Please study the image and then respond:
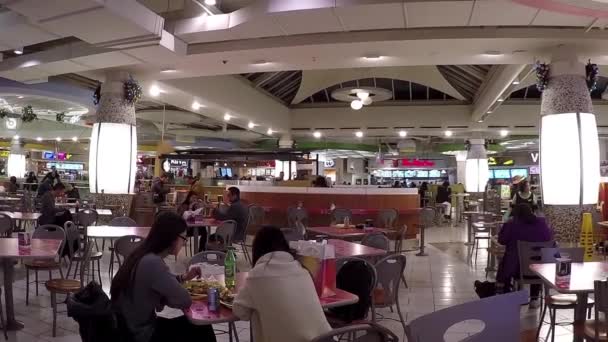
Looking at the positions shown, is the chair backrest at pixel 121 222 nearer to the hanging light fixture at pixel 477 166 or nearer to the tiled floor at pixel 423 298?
the tiled floor at pixel 423 298

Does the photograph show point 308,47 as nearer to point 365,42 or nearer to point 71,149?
point 365,42

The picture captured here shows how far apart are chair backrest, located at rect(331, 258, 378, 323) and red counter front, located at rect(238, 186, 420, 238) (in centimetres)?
730

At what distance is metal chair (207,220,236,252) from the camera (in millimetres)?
7168

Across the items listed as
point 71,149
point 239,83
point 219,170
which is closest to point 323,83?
point 239,83

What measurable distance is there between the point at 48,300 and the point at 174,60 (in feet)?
11.9

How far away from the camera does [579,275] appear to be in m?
3.93

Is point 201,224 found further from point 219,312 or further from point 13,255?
point 219,312

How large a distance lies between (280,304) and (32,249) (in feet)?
10.5

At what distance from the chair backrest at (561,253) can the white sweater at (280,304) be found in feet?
10.0

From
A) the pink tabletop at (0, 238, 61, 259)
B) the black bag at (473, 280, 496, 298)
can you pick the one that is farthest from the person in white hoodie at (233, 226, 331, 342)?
the black bag at (473, 280, 496, 298)

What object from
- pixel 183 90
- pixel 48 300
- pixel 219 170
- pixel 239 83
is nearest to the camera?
pixel 48 300

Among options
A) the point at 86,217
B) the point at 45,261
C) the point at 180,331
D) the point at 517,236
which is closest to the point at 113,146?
the point at 86,217

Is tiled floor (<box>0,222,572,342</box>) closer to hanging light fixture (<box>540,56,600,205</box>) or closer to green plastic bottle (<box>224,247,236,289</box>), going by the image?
green plastic bottle (<box>224,247,236,289</box>)

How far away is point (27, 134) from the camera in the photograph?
19.8m
